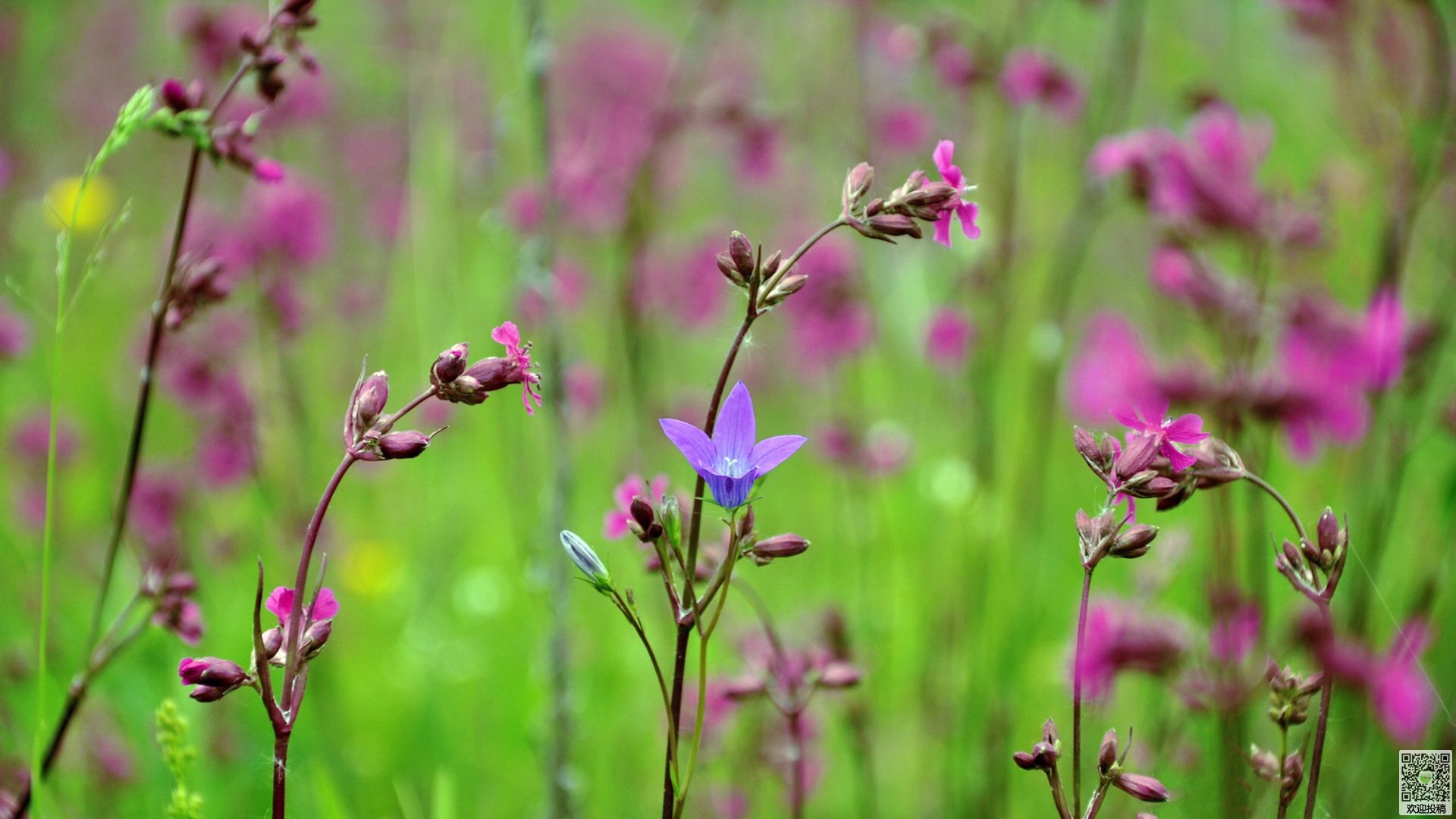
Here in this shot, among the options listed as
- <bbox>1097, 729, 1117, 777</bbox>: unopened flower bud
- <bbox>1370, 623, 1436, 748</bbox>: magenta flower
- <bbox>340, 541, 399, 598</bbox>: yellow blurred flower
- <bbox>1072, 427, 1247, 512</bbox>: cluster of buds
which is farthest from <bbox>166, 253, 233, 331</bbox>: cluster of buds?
<bbox>340, 541, 399, 598</bbox>: yellow blurred flower

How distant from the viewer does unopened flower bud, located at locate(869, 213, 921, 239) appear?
3.45 ft

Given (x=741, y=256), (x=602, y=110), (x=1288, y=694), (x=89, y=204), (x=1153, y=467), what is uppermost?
(x=602, y=110)

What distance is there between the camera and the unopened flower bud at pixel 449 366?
100 centimetres

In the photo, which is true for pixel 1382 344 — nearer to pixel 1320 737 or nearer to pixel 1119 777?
pixel 1320 737

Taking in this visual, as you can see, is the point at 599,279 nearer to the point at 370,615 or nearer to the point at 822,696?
the point at 370,615

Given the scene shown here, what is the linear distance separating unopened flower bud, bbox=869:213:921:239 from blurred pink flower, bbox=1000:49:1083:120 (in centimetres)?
199

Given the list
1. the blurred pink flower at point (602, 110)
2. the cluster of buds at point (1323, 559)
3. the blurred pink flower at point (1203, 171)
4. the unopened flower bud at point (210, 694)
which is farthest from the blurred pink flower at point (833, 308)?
the unopened flower bud at point (210, 694)

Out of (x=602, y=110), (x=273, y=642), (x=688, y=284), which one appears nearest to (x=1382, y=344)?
(x=273, y=642)

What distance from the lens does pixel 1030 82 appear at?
283 centimetres

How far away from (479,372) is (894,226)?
1.48 ft

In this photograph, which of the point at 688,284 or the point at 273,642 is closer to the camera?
the point at 273,642

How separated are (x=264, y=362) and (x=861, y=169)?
104 inches

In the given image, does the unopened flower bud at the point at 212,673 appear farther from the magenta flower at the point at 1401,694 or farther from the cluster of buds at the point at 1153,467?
the magenta flower at the point at 1401,694

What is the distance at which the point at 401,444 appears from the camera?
96 cm
